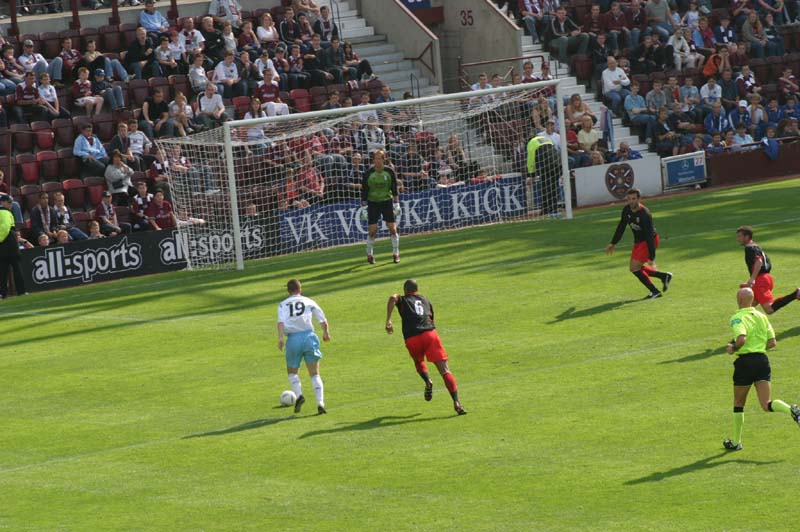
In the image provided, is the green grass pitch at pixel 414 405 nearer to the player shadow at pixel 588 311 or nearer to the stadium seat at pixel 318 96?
the player shadow at pixel 588 311

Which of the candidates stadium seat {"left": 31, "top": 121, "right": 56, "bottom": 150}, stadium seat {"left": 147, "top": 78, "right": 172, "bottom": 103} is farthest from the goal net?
stadium seat {"left": 31, "top": 121, "right": 56, "bottom": 150}

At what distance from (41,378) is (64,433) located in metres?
3.78

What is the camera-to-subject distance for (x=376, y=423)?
17297 millimetres

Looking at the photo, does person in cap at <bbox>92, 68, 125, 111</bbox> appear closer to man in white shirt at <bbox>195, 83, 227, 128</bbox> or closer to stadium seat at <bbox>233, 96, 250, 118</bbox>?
man in white shirt at <bbox>195, 83, 227, 128</bbox>

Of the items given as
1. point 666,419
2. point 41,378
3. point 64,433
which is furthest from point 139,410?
point 666,419

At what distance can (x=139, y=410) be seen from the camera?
19.2 m

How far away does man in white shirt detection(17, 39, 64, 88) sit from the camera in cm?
3450

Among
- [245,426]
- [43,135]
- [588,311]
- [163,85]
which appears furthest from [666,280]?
[43,135]

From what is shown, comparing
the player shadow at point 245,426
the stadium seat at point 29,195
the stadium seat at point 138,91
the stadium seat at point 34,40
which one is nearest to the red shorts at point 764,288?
the player shadow at point 245,426

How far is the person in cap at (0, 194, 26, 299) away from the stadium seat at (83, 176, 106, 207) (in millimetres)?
2588

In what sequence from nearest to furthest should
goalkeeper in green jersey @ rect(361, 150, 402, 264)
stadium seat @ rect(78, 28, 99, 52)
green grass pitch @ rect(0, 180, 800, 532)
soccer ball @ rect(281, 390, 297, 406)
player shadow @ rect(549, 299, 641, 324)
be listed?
1. green grass pitch @ rect(0, 180, 800, 532)
2. soccer ball @ rect(281, 390, 297, 406)
3. player shadow @ rect(549, 299, 641, 324)
4. goalkeeper in green jersey @ rect(361, 150, 402, 264)
5. stadium seat @ rect(78, 28, 99, 52)

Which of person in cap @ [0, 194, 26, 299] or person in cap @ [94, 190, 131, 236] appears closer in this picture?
person in cap @ [0, 194, 26, 299]

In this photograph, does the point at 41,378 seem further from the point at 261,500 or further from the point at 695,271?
the point at 695,271

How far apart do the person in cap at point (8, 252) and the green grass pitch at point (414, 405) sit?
68 cm
